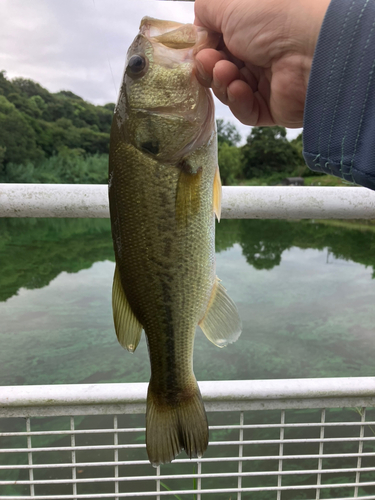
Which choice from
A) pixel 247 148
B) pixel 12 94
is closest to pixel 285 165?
pixel 247 148

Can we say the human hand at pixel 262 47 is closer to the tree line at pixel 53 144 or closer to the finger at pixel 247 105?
the finger at pixel 247 105

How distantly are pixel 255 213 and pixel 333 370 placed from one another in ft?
20.0

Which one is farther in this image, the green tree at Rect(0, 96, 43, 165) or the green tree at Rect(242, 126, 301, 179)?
the green tree at Rect(242, 126, 301, 179)

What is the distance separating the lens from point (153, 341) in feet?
2.90

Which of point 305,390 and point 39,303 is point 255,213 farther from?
point 39,303

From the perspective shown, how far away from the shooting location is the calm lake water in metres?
3.90

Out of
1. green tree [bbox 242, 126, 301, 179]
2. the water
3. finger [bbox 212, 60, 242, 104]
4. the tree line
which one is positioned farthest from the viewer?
green tree [bbox 242, 126, 301, 179]

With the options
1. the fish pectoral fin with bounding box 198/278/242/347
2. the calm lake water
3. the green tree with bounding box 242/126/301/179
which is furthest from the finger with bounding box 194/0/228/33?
the green tree with bounding box 242/126/301/179

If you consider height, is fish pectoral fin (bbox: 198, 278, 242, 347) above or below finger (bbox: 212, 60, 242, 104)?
below

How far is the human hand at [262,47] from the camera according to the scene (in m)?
0.75

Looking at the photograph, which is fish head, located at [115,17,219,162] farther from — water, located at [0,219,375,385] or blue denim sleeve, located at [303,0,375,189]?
→ water, located at [0,219,375,385]

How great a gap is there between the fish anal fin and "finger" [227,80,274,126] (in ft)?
0.60

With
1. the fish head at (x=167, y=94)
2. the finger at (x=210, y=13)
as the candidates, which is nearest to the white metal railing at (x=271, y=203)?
the fish head at (x=167, y=94)

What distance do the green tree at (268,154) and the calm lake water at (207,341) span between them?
36.1ft
